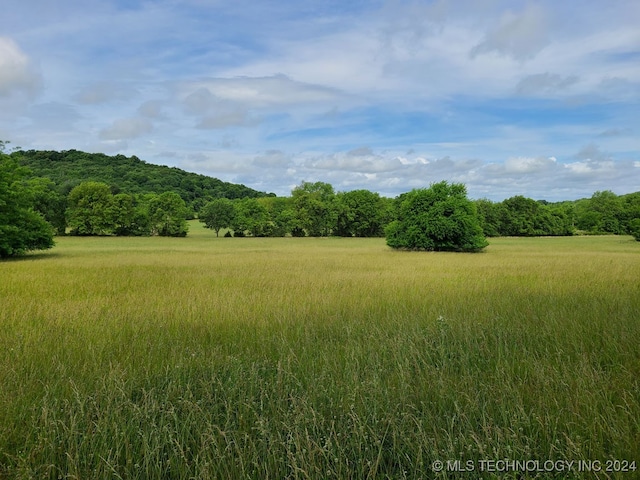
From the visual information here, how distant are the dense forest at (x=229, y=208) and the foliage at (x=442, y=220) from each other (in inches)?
1468

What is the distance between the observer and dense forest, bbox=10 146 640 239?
6938 cm

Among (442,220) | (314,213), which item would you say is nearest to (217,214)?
(314,213)

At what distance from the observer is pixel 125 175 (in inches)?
3738

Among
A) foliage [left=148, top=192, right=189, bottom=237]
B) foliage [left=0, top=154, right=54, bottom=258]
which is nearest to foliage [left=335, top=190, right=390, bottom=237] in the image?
foliage [left=148, top=192, right=189, bottom=237]

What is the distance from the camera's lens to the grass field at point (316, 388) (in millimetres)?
3262

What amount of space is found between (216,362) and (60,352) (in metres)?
2.42

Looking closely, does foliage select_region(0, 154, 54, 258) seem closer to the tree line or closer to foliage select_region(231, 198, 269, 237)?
the tree line

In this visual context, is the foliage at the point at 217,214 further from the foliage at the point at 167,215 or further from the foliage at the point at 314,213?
the foliage at the point at 314,213

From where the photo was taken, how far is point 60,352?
5766 mm

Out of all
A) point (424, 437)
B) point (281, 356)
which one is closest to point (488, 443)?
point (424, 437)

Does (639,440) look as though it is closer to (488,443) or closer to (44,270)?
(488,443)

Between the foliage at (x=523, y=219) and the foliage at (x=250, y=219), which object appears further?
the foliage at (x=523, y=219)

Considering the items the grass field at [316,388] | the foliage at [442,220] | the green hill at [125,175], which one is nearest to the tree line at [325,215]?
the foliage at [442,220]

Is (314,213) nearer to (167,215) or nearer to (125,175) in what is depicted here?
(167,215)
